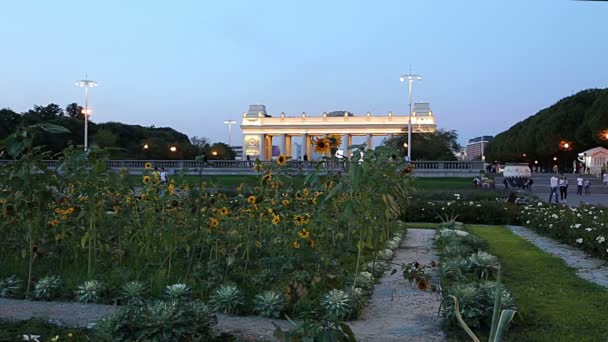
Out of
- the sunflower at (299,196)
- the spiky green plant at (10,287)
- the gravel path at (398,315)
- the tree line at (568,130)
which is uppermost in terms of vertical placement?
the tree line at (568,130)

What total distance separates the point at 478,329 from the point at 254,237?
3.43 meters

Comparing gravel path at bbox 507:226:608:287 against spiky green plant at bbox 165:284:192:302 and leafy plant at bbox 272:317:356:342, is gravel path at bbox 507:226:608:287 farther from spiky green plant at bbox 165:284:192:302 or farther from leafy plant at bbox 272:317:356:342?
leafy plant at bbox 272:317:356:342

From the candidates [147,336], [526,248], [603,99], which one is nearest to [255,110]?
[603,99]

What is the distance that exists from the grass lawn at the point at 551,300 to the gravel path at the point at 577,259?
210 millimetres

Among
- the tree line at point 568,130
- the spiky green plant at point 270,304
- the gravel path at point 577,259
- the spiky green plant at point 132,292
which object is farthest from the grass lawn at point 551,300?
the tree line at point 568,130

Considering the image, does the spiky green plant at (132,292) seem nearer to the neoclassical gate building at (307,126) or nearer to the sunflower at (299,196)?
the sunflower at (299,196)

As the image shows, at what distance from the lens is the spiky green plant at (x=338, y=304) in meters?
5.63

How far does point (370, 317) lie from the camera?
5.97m

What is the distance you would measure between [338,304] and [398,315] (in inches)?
29.0

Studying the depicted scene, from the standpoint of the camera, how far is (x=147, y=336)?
4355mm

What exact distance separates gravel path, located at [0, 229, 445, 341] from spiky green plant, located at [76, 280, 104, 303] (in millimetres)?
101

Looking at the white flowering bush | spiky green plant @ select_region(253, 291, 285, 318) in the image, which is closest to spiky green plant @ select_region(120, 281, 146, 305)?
spiky green plant @ select_region(253, 291, 285, 318)

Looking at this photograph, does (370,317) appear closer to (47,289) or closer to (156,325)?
(156,325)

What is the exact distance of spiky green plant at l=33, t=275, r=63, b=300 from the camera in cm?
647
